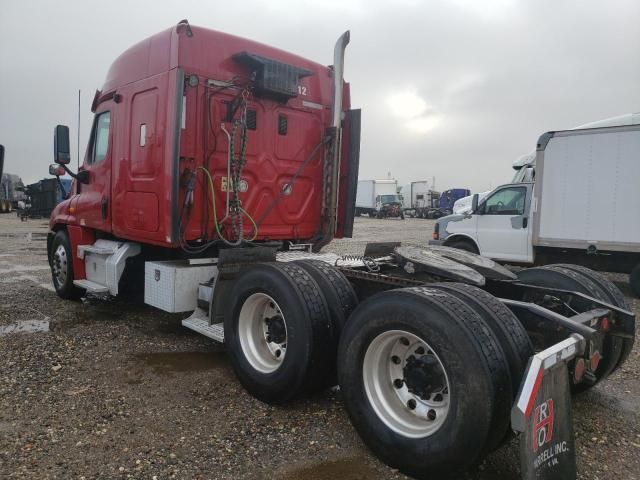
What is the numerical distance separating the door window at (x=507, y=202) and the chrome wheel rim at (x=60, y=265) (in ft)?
25.6

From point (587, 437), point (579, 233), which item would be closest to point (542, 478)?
point (587, 437)

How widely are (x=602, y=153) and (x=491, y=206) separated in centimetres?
230

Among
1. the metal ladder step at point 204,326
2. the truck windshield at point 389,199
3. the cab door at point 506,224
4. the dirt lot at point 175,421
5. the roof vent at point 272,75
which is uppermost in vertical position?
the truck windshield at point 389,199

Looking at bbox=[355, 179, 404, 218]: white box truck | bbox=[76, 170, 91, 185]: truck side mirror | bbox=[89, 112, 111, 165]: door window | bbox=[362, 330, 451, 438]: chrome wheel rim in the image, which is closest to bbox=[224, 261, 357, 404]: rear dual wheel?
bbox=[362, 330, 451, 438]: chrome wheel rim

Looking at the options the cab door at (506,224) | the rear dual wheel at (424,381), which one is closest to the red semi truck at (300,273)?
the rear dual wheel at (424,381)

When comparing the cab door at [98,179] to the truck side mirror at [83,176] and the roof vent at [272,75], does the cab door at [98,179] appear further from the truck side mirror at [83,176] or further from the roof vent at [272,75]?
the roof vent at [272,75]

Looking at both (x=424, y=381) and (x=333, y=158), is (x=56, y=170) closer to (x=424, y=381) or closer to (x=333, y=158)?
(x=333, y=158)

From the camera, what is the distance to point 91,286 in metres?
6.02

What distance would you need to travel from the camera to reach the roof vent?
5.04 m

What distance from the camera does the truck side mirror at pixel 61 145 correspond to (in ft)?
19.7

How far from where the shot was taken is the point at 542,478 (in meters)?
2.38

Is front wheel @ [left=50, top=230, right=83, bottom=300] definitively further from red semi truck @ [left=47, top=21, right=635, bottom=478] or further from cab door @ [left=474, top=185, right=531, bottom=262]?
cab door @ [left=474, top=185, right=531, bottom=262]

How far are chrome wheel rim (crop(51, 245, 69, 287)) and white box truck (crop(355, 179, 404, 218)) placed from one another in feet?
124

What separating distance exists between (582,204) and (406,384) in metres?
7.48
